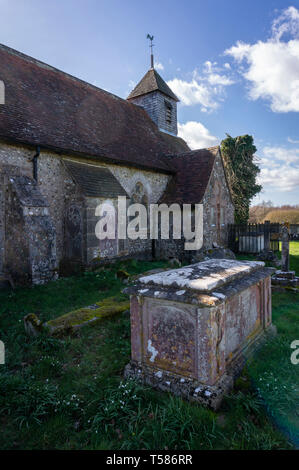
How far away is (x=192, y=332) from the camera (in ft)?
10.1

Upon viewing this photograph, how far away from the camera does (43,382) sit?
3461 millimetres

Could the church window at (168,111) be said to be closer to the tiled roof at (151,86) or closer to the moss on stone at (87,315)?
the tiled roof at (151,86)

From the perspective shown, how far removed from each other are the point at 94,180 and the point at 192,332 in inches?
297

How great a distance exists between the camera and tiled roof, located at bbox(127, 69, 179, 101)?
18763 mm

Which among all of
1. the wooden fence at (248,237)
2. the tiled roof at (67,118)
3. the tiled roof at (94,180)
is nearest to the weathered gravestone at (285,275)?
the tiled roof at (94,180)

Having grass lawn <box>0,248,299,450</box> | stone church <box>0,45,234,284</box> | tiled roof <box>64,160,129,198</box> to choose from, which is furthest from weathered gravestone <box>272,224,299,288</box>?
tiled roof <box>64,160,129,198</box>

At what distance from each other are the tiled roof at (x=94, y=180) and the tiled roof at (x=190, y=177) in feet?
12.7

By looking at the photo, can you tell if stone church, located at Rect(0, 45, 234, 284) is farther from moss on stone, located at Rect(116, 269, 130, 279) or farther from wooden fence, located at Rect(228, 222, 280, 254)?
moss on stone, located at Rect(116, 269, 130, 279)

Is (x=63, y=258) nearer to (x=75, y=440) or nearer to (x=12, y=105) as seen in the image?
(x=12, y=105)

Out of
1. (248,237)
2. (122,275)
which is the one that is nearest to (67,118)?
(122,275)

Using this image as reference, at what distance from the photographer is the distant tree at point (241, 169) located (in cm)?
2141

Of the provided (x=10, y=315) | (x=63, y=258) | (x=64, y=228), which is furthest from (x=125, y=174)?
(x=10, y=315)

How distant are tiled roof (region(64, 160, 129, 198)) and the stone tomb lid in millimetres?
5797
